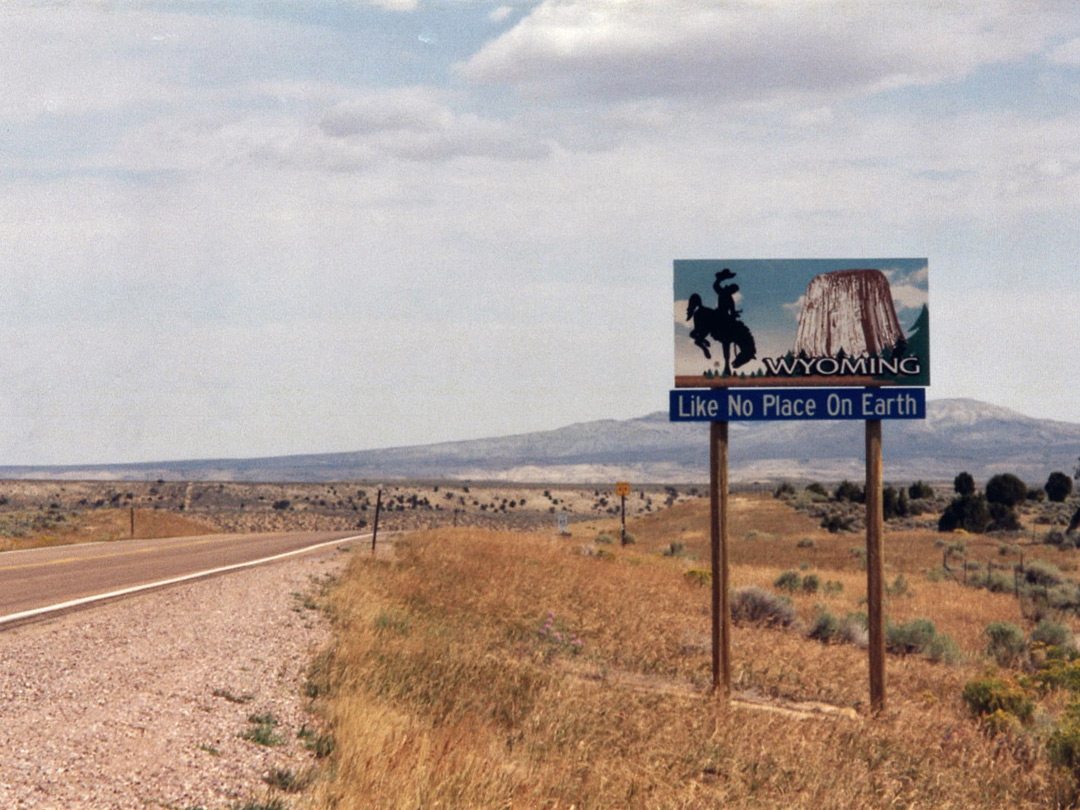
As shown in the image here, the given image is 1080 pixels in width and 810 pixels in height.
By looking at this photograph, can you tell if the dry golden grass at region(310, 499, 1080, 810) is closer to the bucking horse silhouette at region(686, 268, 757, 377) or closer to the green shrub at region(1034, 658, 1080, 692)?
the green shrub at region(1034, 658, 1080, 692)

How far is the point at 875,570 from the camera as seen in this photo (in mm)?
12625

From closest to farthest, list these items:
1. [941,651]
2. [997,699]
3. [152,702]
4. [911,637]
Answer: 1. [152,702]
2. [997,699]
3. [941,651]
4. [911,637]

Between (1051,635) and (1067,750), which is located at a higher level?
(1067,750)

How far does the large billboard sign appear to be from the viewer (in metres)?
12.9

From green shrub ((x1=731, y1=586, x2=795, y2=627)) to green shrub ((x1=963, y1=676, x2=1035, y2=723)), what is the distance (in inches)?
246

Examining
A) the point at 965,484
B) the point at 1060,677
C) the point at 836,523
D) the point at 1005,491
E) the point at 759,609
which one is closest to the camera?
the point at 1060,677

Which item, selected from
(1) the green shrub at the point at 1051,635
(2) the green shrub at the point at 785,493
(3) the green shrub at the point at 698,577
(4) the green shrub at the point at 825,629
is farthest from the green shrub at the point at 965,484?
(4) the green shrub at the point at 825,629

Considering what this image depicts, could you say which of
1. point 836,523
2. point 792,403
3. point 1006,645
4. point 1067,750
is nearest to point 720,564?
point 792,403

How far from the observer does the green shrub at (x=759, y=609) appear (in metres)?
19.5

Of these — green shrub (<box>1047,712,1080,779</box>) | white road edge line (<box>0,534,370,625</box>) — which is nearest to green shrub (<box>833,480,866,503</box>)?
white road edge line (<box>0,534,370,625</box>)

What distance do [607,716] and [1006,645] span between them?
37.3 ft

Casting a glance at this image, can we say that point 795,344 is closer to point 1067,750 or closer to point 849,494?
point 1067,750

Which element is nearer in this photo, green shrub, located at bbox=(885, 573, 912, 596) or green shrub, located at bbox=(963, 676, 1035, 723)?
green shrub, located at bbox=(963, 676, 1035, 723)

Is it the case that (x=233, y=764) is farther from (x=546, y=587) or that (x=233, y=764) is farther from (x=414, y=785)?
(x=546, y=587)
